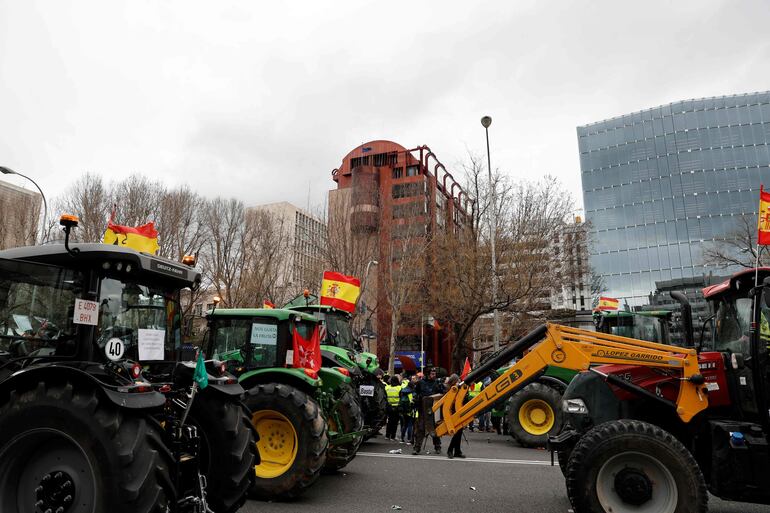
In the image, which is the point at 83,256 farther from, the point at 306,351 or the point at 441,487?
the point at 441,487

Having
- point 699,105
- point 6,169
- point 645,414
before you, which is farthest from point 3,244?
point 699,105

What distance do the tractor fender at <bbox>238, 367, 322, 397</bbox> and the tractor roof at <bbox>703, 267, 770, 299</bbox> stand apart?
5.12 m

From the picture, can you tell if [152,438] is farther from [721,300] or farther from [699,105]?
[699,105]

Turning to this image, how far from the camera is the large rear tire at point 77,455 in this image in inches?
139

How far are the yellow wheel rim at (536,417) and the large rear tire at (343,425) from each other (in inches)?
210

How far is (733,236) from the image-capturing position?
2983 centimetres

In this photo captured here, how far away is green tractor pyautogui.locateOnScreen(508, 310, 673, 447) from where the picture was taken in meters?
11.6

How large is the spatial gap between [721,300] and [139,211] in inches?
1014

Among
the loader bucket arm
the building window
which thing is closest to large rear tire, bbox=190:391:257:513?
the loader bucket arm

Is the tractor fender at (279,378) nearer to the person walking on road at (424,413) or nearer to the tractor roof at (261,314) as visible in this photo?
the tractor roof at (261,314)

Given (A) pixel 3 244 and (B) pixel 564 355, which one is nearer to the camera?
(B) pixel 564 355

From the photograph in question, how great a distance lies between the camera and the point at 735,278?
5699mm

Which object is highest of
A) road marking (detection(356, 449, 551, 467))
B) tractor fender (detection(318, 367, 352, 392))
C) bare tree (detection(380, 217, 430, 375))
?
bare tree (detection(380, 217, 430, 375))

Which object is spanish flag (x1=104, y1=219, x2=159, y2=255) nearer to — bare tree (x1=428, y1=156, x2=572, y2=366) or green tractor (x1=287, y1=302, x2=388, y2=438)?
green tractor (x1=287, y1=302, x2=388, y2=438)
